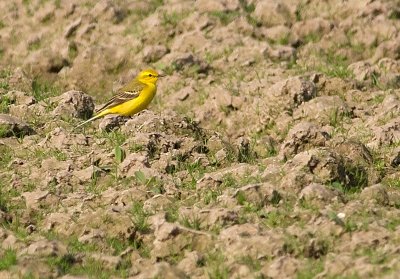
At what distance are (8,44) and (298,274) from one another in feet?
30.7

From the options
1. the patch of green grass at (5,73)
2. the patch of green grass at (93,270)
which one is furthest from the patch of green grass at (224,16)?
the patch of green grass at (93,270)

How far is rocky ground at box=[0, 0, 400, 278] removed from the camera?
8875 millimetres

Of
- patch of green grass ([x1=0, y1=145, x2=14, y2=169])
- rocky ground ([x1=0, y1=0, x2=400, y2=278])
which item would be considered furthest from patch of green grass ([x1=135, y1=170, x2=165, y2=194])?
patch of green grass ([x1=0, y1=145, x2=14, y2=169])

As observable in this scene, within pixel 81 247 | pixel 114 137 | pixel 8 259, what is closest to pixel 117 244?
pixel 81 247

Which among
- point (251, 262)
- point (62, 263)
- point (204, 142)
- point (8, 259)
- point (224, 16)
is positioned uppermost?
point (8, 259)

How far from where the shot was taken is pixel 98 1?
1641 centimetres

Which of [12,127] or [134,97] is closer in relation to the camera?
[12,127]

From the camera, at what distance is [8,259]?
888 cm

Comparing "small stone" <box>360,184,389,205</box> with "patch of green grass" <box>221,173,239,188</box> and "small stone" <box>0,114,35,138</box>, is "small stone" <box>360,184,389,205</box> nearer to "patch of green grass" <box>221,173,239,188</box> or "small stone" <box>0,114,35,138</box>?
"patch of green grass" <box>221,173,239,188</box>

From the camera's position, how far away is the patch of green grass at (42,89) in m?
14.5

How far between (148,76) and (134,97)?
1.54ft

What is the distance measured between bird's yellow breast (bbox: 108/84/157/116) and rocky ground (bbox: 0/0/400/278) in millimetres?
326

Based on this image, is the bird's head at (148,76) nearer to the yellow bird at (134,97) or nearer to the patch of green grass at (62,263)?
the yellow bird at (134,97)

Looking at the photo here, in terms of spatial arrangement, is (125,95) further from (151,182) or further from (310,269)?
(310,269)
